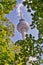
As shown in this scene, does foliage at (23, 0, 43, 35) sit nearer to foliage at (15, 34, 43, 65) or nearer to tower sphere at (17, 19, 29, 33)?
foliage at (15, 34, 43, 65)

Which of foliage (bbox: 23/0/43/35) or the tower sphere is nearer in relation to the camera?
foliage (bbox: 23/0/43/35)

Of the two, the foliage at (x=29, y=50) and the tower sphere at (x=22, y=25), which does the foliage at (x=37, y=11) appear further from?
the tower sphere at (x=22, y=25)

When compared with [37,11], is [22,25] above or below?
above

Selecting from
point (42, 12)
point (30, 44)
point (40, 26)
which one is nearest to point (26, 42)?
point (30, 44)

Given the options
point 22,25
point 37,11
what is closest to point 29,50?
point 37,11

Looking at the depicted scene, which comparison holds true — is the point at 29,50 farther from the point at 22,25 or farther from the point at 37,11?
the point at 22,25

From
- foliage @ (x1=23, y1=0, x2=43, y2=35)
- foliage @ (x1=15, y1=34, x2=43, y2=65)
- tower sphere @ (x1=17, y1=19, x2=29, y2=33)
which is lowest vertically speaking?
foliage @ (x1=15, y1=34, x2=43, y2=65)

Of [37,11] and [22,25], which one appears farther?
[22,25]

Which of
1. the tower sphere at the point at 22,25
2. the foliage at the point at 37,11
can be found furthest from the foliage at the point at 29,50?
the tower sphere at the point at 22,25

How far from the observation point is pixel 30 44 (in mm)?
6250

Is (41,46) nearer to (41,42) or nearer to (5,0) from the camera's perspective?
(41,42)

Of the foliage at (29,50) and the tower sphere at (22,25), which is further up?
the tower sphere at (22,25)

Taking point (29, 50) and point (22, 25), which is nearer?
point (29, 50)

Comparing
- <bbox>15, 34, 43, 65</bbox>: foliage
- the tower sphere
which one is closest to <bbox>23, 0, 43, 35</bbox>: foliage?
<bbox>15, 34, 43, 65</bbox>: foliage
